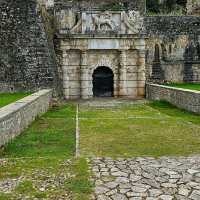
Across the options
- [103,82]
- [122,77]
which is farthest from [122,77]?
[103,82]

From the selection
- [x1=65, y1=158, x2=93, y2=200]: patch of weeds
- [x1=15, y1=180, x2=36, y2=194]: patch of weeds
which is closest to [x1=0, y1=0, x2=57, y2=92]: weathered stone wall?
[x1=65, y1=158, x2=93, y2=200]: patch of weeds

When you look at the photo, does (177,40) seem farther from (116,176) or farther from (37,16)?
(116,176)

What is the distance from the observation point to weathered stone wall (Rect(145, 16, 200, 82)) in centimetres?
2645

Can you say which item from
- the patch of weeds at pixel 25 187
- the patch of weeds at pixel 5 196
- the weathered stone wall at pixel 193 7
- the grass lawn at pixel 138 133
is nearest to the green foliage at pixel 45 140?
the grass lawn at pixel 138 133

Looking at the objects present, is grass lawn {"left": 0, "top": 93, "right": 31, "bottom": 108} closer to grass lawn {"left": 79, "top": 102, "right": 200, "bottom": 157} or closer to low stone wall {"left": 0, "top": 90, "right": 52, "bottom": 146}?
low stone wall {"left": 0, "top": 90, "right": 52, "bottom": 146}

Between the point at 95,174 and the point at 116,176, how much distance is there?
299 millimetres

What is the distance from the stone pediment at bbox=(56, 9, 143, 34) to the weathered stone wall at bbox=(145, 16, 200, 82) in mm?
5691

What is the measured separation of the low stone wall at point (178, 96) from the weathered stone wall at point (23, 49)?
4.49 meters

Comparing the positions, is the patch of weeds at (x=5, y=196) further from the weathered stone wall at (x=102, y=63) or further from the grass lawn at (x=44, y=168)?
the weathered stone wall at (x=102, y=63)

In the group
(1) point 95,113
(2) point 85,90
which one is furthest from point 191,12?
(1) point 95,113

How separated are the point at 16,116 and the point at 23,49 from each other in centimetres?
839

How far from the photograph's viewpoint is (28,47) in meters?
17.0

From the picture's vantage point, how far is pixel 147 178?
593 cm

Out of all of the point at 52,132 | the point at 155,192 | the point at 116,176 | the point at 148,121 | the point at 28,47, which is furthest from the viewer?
the point at 28,47
